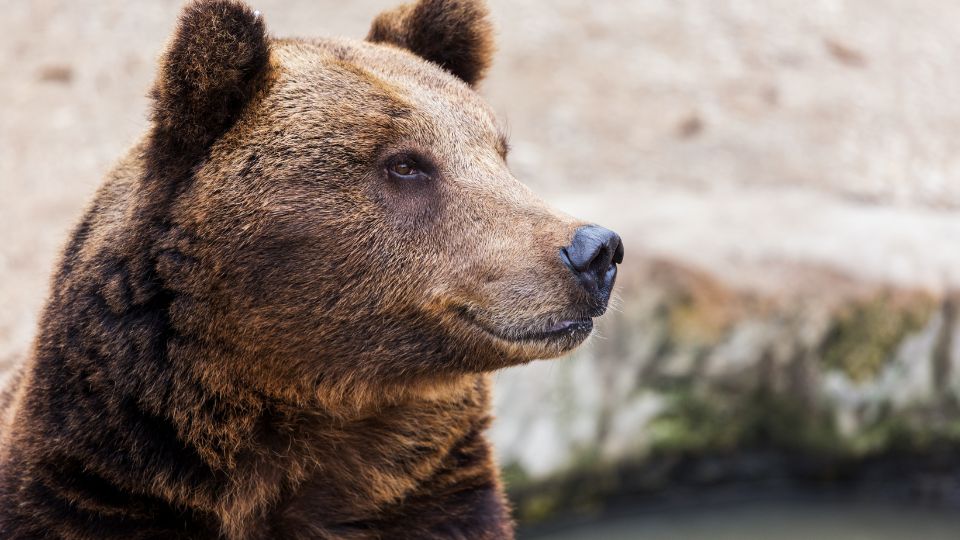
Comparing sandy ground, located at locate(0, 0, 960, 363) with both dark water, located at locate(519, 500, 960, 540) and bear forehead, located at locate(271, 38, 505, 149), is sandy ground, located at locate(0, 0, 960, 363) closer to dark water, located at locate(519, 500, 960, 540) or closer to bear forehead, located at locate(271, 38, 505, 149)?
dark water, located at locate(519, 500, 960, 540)

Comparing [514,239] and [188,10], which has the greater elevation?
[188,10]

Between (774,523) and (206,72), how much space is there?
6980 millimetres

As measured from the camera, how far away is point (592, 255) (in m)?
3.94

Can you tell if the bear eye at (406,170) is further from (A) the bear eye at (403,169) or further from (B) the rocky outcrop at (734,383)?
(B) the rocky outcrop at (734,383)

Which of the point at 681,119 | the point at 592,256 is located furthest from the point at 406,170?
the point at 681,119

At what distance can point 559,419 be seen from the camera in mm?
8961

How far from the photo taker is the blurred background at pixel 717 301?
30.0 ft

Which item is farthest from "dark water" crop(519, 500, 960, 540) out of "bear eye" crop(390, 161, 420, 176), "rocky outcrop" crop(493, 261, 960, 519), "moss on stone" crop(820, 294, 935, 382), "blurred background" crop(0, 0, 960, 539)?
"bear eye" crop(390, 161, 420, 176)

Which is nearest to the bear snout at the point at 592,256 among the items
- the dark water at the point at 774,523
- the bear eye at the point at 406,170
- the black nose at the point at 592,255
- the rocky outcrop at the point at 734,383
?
the black nose at the point at 592,255

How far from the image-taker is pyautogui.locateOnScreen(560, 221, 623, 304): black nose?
3.94 metres

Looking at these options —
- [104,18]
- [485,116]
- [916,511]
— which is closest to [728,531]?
[916,511]

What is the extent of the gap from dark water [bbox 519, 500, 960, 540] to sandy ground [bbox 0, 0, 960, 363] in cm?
193

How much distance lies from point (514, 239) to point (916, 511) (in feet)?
22.4

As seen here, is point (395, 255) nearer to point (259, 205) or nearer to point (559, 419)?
point (259, 205)
